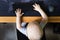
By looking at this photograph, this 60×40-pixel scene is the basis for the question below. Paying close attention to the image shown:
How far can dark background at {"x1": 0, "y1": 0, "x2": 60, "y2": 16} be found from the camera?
0.88m

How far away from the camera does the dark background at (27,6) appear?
88cm

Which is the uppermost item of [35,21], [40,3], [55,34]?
[40,3]

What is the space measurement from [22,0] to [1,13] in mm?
141

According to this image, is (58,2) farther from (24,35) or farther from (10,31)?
(10,31)

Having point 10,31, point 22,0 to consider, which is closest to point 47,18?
point 22,0

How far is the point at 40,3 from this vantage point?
34.7 inches

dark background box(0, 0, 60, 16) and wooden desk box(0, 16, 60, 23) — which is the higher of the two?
dark background box(0, 0, 60, 16)

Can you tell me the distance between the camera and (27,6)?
0.88m

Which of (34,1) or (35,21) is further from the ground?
(34,1)

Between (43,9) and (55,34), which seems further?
(55,34)

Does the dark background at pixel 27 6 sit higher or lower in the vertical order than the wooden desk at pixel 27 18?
higher

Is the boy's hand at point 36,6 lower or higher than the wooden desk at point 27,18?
higher

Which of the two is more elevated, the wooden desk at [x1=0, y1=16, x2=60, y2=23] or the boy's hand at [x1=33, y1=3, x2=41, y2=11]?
the boy's hand at [x1=33, y1=3, x2=41, y2=11]

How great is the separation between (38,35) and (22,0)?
0.22m
